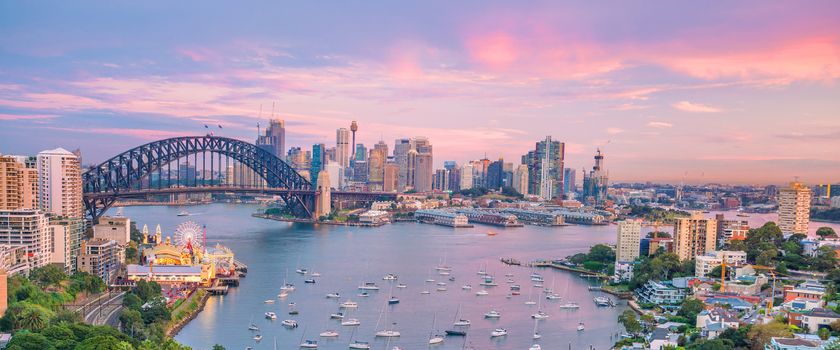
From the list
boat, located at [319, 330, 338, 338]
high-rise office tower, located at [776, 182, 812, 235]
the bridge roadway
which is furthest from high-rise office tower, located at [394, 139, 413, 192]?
boat, located at [319, 330, 338, 338]

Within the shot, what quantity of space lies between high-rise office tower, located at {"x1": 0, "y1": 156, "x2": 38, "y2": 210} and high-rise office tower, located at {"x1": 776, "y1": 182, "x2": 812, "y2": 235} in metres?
21.9

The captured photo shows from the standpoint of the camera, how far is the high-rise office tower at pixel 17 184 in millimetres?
18062

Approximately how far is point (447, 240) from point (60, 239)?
15.2m

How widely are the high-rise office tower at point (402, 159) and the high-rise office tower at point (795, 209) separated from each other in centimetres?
3956

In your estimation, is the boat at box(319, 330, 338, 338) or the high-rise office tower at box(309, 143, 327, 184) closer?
the boat at box(319, 330, 338, 338)

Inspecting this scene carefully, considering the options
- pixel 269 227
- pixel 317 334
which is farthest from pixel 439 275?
pixel 269 227

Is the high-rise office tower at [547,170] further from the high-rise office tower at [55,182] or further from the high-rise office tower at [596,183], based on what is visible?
the high-rise office tower at [55,182]

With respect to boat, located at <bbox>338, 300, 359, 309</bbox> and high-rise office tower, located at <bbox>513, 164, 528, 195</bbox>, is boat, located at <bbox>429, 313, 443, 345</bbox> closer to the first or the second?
boat, located at <bbox>338, 300, 359, 309</bbox>

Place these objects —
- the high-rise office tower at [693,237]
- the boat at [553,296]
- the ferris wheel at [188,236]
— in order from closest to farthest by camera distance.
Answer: the boat at [553,296] < the ferris wheel at [188,236] < the high-rise office tower at [693,237]

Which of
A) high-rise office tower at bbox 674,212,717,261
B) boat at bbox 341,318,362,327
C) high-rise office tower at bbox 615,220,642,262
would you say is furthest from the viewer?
high-rise office tower at bbox 615,220,642,262

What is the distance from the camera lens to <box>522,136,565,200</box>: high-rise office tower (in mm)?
60000

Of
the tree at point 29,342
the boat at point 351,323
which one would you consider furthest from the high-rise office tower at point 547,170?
the tree at point 29,342

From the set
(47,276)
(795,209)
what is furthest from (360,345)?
(795,209)

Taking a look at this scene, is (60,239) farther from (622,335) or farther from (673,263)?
(673,263)
